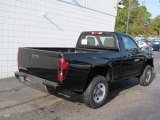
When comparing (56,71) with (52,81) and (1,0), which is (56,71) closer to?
(52,81)

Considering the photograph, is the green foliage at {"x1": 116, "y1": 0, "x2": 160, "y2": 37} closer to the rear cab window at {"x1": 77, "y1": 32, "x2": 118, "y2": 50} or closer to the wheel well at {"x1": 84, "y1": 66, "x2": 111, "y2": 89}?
the rear cab window at {"x1": 77, "y1": 32, "x2": 118, "y2": 50}

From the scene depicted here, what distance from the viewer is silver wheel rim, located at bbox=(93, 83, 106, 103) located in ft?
20.1

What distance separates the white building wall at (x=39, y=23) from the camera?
8578mm

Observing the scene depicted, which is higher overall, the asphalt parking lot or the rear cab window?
the rear cab window

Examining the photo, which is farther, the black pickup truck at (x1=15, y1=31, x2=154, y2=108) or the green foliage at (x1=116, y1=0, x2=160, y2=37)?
the green foliage at (x1=116, y1=0, x2=160, y2=37)

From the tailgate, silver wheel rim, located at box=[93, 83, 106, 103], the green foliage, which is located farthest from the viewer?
the green foliage

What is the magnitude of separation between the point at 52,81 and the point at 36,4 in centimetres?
502

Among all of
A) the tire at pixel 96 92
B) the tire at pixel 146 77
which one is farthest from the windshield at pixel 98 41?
the tire at pixel 146 77

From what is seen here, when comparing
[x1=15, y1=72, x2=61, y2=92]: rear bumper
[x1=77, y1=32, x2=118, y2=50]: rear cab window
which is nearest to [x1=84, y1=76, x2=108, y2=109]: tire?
[x1=15, y1=72, x2=61, y2=92]: rear bumper

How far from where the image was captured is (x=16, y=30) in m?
8.93

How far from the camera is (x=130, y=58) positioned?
296 inches

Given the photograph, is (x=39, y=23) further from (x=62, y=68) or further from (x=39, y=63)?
(x=62, y=68)

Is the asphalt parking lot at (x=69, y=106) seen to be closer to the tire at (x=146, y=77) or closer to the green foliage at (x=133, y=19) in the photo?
the tire at (x=146, y=77)

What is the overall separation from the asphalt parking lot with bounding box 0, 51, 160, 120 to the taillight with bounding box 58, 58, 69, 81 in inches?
33.8
